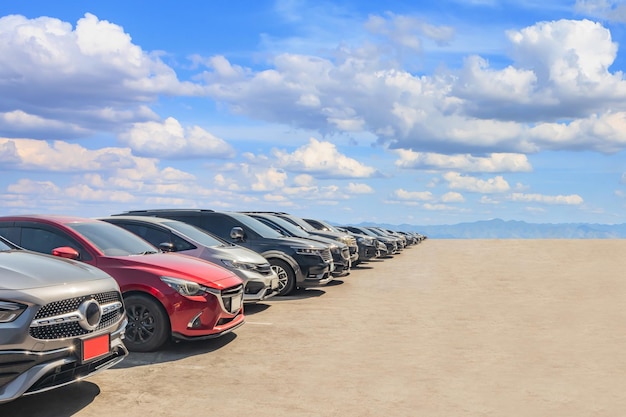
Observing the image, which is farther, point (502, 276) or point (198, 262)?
point (502, 276)

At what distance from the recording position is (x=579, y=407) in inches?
227

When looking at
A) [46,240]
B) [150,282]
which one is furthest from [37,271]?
[46,240]

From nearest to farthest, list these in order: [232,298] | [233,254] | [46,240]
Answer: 1. [46,240]
2. [232,298]
3. [233,254]

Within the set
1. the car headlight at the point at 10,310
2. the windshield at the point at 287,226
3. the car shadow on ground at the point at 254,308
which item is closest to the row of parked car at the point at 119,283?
the car headlight at the point at 10,310

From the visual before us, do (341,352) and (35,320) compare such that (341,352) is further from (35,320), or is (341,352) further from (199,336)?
(35,320)

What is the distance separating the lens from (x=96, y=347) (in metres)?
5.37

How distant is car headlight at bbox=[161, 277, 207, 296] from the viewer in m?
7.37

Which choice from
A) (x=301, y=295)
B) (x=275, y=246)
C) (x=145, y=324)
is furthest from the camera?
(x=301, y=295)

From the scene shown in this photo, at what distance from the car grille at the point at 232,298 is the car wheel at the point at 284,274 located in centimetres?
495

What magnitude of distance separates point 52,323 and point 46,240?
10.2 ft

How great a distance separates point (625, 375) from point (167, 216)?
9.14m

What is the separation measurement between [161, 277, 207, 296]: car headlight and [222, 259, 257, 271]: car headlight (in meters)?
2.65

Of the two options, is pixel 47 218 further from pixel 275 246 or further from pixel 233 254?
pixel 275 246

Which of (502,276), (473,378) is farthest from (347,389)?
(502,276)
